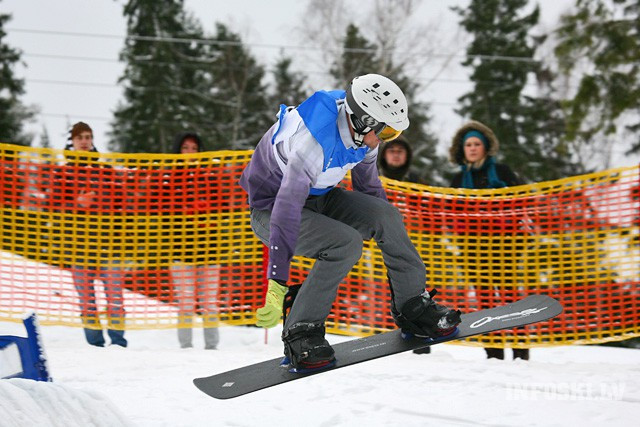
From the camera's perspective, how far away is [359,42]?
944 inches

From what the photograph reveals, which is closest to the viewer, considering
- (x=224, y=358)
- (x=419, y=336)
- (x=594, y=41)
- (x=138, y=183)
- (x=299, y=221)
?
(x=299, y=221)

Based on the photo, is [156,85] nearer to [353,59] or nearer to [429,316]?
[353,59]

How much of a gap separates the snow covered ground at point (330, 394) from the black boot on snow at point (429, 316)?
21.0 inches

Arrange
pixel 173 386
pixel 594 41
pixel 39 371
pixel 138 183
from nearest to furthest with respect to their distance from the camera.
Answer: pixel 39 371, pixel 173 386, pixel 138 183, pixel 594 41

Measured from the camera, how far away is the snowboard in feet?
12.2

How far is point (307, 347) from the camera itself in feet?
12.1

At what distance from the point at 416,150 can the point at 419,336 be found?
21.6 m

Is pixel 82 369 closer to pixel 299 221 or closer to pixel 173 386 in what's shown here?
pixel 173 386

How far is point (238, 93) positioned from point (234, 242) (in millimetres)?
20238

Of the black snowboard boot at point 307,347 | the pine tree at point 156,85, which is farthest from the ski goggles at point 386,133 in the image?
the pine tree at point 156,85

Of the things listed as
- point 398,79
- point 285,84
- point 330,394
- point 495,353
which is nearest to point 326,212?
point 330,394

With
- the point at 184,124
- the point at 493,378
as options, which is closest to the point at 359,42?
the point at 184,124

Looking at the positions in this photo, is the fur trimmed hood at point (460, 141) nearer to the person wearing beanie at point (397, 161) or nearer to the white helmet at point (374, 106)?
the person wearing beanie at point (397, 161)

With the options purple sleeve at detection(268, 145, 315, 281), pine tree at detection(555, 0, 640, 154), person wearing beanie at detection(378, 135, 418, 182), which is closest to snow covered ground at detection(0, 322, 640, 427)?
purple sleeve at detection(268, 145, 315, 281)
